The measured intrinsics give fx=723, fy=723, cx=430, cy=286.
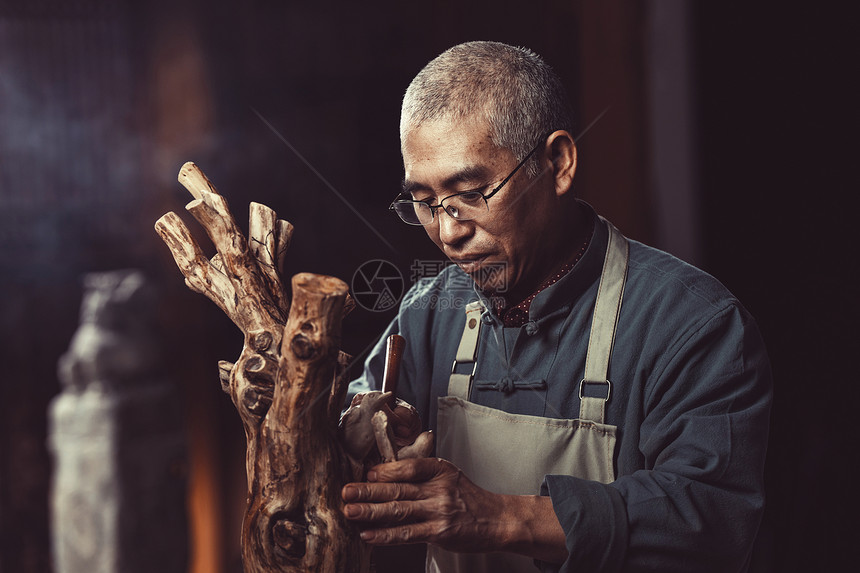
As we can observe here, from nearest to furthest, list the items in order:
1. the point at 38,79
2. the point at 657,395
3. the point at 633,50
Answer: the point at 657,395
the point at 38,79
the point at 633,50

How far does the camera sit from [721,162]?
2605 millimetres

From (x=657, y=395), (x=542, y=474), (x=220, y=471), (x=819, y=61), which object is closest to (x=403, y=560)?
(x=220, y=471)

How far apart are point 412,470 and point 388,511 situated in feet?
0.26

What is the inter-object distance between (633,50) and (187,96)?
64.7 inches

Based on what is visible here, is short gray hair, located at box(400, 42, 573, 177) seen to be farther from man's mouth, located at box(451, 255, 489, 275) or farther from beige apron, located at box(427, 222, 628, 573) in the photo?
beige apron, located at box(427, 222, 628, 573)

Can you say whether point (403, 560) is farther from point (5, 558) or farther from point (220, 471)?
point (5, 558)

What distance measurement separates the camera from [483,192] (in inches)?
59.2

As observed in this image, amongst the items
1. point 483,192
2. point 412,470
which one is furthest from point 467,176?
point 412,470

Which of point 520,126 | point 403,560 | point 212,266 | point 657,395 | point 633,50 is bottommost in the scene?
point 403,560

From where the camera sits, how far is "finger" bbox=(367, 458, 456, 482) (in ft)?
4.04

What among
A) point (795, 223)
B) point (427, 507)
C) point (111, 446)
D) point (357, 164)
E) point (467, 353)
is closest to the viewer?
point (427, 507)

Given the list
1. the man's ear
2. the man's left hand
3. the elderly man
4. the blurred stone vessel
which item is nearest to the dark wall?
the elderly man

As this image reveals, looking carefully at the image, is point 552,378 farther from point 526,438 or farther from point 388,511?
point 388,511

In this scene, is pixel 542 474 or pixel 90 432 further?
pixel 90 432
